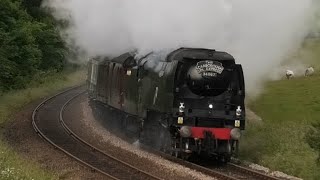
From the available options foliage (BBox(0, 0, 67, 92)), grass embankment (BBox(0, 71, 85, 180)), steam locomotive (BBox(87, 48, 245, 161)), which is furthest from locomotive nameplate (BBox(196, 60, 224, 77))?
foliage (BBox(0, 0, 67, 92))

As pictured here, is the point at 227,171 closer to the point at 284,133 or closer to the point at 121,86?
the point at 284,133

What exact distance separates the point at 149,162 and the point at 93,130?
6.94 metres

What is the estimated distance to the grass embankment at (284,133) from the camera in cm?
1388

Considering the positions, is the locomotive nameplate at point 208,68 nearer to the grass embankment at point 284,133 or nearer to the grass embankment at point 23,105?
the grass embankment at point 284,133

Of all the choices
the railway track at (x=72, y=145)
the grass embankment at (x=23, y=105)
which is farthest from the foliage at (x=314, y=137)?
the grass embankment at (x=23, y=105)

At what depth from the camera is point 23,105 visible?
2847 centimetres

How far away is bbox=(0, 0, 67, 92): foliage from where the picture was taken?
1009 inches

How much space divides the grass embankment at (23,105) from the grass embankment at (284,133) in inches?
234

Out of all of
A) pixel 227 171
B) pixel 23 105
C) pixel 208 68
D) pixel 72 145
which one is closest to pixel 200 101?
pixel 208 68

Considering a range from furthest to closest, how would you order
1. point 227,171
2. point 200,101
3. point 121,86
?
1. point 121,86
2. point 200,101
3. point 227,171

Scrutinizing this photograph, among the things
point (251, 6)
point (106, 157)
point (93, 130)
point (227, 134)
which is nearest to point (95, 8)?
point (93, 130)

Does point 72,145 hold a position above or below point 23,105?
below

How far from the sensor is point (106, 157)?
→ 15250 millimetres

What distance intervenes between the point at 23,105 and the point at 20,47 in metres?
3.07
